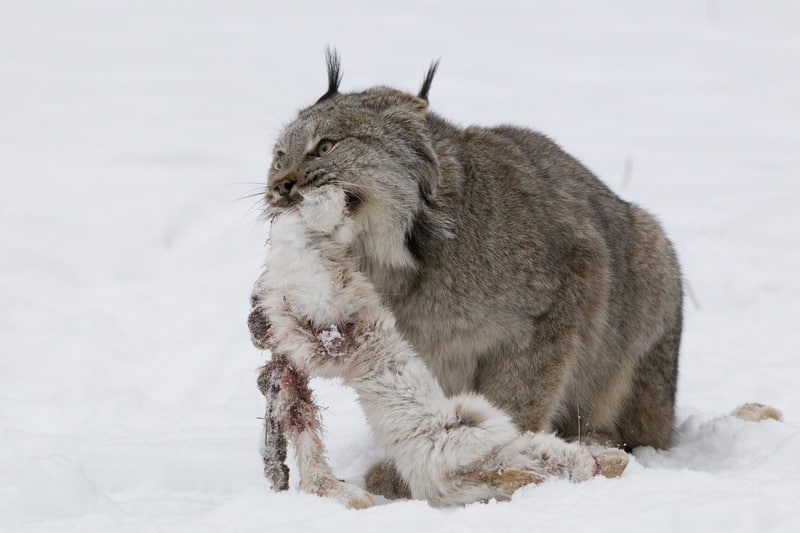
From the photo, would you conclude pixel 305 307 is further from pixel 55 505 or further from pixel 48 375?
pixel 48 375

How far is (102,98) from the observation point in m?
12.6

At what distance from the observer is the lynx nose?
161 inches

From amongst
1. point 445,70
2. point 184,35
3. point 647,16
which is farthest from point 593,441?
point 647,16

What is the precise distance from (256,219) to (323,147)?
1.34 ft

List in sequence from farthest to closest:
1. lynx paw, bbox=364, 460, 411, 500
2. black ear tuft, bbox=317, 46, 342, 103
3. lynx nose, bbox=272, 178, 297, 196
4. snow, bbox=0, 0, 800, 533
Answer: black ear tuft, bbox=317, 46, 342, 103, lynx paw, bbox=364, 460, 411, 500, lynx nose, bbox=272, 178, 297, 196, snow, bbox=0, 0, 800, 533

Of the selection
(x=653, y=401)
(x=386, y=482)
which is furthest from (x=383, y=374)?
(x=653, y=401)

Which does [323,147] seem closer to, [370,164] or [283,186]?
[370,164]

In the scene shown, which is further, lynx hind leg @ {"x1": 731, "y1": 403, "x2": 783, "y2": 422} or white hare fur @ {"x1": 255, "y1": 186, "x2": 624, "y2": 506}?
lynx hind leg @ {"x1": 731, "y1": 403, "x2": 783, "y2": 422}

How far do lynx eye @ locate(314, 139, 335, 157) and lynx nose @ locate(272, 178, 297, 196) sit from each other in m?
0.28

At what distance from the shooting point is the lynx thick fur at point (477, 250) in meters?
4.25

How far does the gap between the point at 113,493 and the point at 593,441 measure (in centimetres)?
221

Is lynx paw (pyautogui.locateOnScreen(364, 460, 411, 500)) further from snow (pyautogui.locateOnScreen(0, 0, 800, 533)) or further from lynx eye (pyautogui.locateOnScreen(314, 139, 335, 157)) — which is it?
lynx eye (pyautogui.locateOnScreen(314, 139, 335, 157))

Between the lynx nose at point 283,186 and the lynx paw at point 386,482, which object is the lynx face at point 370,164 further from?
the lynx paw at point 386,482

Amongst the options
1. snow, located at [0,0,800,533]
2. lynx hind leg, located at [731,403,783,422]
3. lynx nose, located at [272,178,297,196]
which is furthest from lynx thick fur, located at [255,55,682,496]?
lynx hind leg, located at [731,403,783,422]
